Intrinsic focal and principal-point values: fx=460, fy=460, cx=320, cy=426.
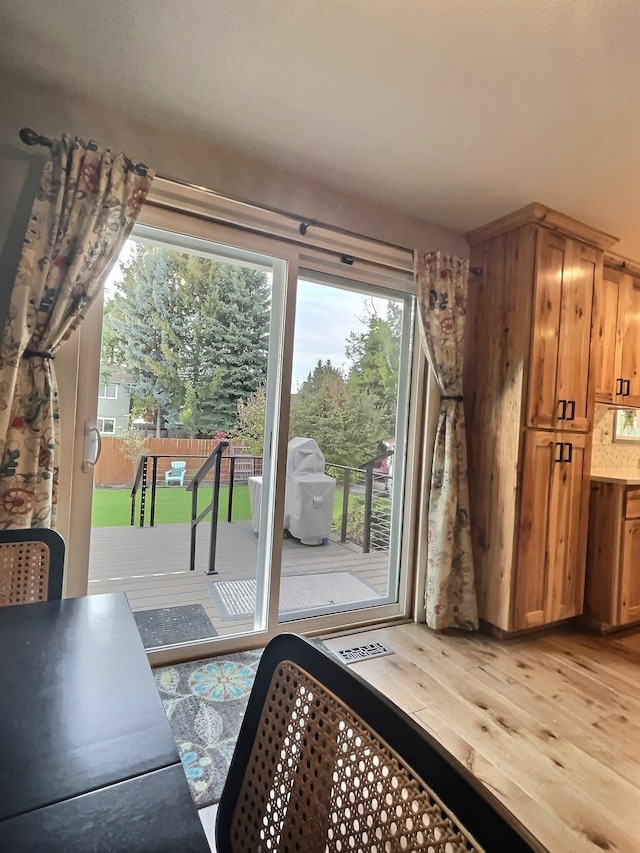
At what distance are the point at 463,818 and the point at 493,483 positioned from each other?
2.41 metres

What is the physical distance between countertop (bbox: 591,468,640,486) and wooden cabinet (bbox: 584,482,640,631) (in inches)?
1.4

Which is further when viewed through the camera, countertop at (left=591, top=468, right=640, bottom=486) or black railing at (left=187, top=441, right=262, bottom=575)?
countertop at (left=591, top=468, right=640, bottom=486)

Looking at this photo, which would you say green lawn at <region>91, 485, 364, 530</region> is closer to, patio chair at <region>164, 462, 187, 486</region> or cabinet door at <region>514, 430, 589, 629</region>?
patio chair at <region>164, 462, 187, 486</region>

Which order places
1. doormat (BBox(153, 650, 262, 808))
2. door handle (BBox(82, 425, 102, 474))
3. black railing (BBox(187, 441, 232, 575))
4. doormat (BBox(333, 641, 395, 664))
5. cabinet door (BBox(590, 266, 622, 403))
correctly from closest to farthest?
doormat (BBox(153, 650, 262, 808))
door handle (BBox(82, 425, 102, 474))
doormat (BBox(333, 641, 395, 664))
black railing (BBox(187, 441, 232, 575))
cabinet door (BBox(590, 266, 622, 403))

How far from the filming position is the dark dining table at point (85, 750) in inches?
19.6

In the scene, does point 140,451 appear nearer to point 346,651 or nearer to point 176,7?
point 346,651

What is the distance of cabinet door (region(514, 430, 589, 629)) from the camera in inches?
101

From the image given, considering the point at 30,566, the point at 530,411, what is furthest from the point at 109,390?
the point at 530,411

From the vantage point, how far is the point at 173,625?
2393mm

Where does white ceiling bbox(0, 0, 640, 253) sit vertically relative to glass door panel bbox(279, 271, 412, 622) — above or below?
above

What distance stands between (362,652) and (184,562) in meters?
1.10

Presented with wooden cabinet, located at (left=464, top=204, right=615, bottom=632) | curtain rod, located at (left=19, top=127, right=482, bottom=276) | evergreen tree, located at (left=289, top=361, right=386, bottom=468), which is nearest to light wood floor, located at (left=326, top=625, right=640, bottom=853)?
wooden cabinet, located at (left=464, top=204, right=615, bottom=632)

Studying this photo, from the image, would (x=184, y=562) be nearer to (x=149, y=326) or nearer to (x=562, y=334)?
(x=149, y=326)

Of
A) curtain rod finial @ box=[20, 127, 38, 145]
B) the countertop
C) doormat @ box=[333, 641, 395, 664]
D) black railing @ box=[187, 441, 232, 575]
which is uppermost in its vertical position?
curtain rod finial @ box=[20, 127, 38, 145]
